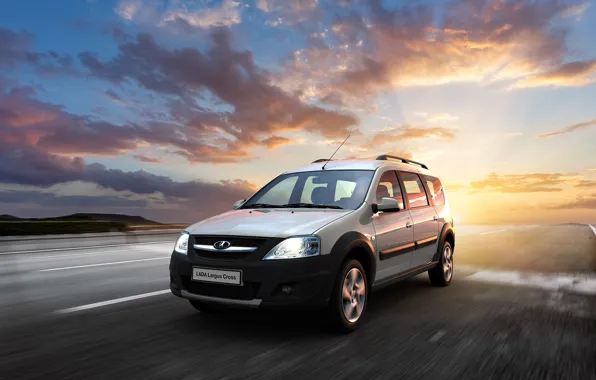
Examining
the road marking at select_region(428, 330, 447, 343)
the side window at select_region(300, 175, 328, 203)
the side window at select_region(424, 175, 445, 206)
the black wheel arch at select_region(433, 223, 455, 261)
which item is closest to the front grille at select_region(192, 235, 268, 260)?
the side window at select_region(300, 175, 328, 203)

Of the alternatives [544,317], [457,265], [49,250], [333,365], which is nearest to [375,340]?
[333,365]

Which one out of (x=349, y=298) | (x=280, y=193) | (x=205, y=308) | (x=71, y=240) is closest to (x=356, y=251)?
(x=349, y=298)

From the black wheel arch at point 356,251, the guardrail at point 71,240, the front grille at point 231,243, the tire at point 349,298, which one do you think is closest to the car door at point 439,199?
the black wheel arch at point 356,251

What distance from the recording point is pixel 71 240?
1864 cm

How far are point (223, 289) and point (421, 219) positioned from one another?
3408 millimetres

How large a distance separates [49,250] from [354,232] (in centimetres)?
1368

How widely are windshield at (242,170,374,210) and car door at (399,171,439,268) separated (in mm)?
1063

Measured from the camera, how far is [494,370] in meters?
4.04

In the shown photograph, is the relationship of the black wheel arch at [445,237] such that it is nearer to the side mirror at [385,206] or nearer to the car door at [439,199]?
the car door at [439,199]

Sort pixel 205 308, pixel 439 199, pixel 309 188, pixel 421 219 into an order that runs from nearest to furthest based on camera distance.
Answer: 1. pixel 205 308
2. pixel 309 188
3. pixel 421 219
4. pixel 439 199

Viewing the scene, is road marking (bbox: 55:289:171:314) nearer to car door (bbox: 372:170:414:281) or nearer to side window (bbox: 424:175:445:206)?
car door (bbox: 372:170:414:281)

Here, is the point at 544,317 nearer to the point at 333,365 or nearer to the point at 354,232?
the point at 354,232

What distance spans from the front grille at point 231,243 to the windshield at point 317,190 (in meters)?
1.20

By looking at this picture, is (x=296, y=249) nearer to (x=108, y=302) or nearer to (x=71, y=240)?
(x=108, y=302)
